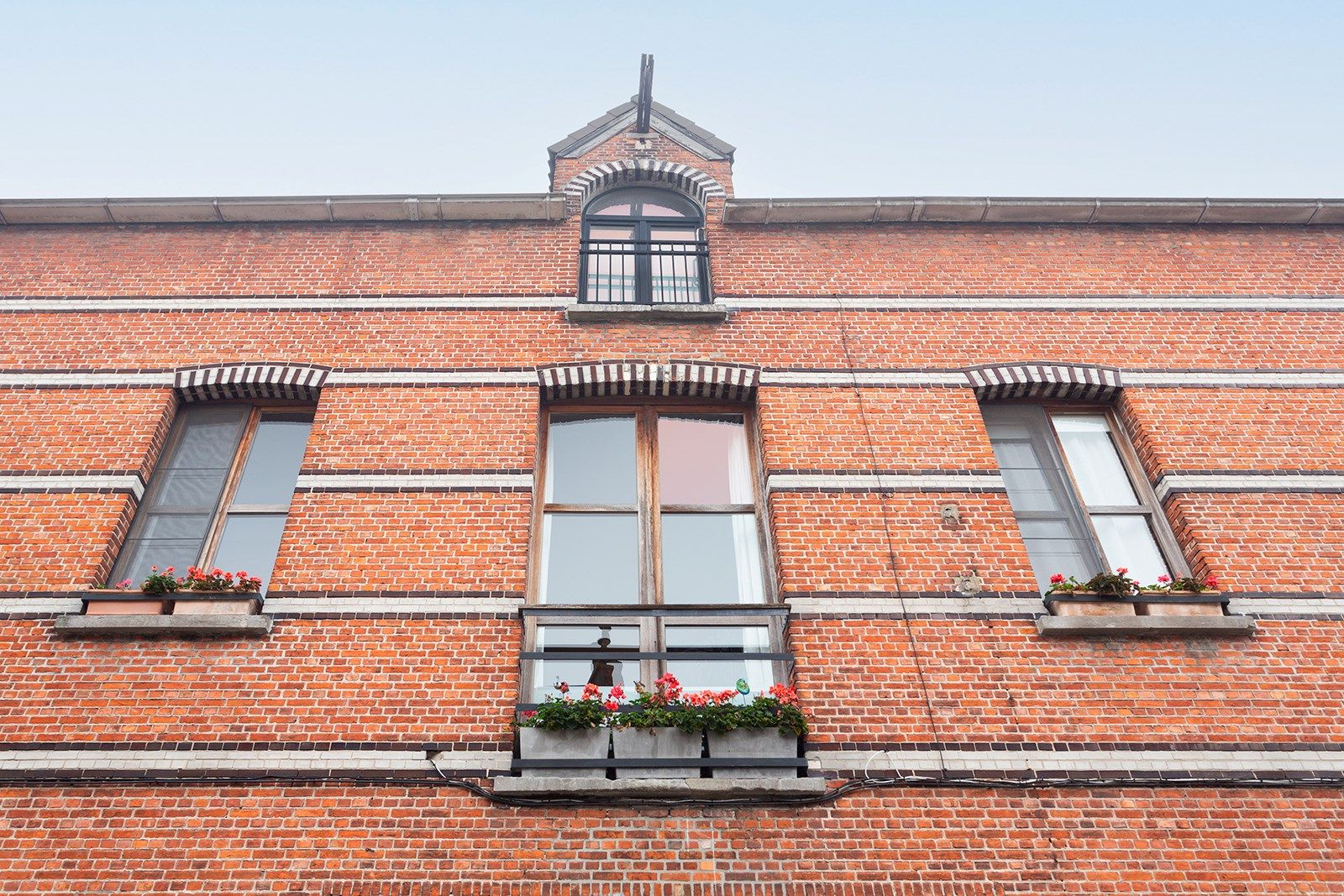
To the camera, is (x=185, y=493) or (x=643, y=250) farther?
(x=643, y=250)

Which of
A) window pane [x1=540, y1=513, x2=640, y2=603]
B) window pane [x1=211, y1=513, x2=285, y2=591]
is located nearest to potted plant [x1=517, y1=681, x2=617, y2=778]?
window pane [x1=540, y1=513, x2=640, y2=603]

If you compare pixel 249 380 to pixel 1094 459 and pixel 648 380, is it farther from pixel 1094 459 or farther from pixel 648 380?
pixel 1094 459

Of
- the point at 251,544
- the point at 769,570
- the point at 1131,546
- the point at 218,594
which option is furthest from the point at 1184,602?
the point at 251,544

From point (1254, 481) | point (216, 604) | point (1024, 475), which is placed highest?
point (1024, 475)

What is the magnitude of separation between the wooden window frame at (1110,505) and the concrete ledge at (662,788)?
3002mm

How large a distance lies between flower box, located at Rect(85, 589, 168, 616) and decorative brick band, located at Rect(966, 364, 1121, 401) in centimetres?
638

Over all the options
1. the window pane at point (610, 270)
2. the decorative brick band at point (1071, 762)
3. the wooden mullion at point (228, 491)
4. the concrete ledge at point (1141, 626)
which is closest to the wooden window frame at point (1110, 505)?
the concrete ledge at point (1141, 626)

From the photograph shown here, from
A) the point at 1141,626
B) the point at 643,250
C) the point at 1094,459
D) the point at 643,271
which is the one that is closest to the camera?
the point at 1141,626

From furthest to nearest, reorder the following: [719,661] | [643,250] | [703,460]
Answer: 1. [643,250]
2. [703,460]
3. [719,661]

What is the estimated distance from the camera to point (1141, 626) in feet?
18.8

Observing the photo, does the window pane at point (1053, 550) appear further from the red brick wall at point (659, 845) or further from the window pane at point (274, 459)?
the window pane at point (274, 459)

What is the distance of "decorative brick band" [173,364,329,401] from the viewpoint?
7051mm

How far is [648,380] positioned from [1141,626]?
4.06 metres

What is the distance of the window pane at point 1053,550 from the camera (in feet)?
21.2
